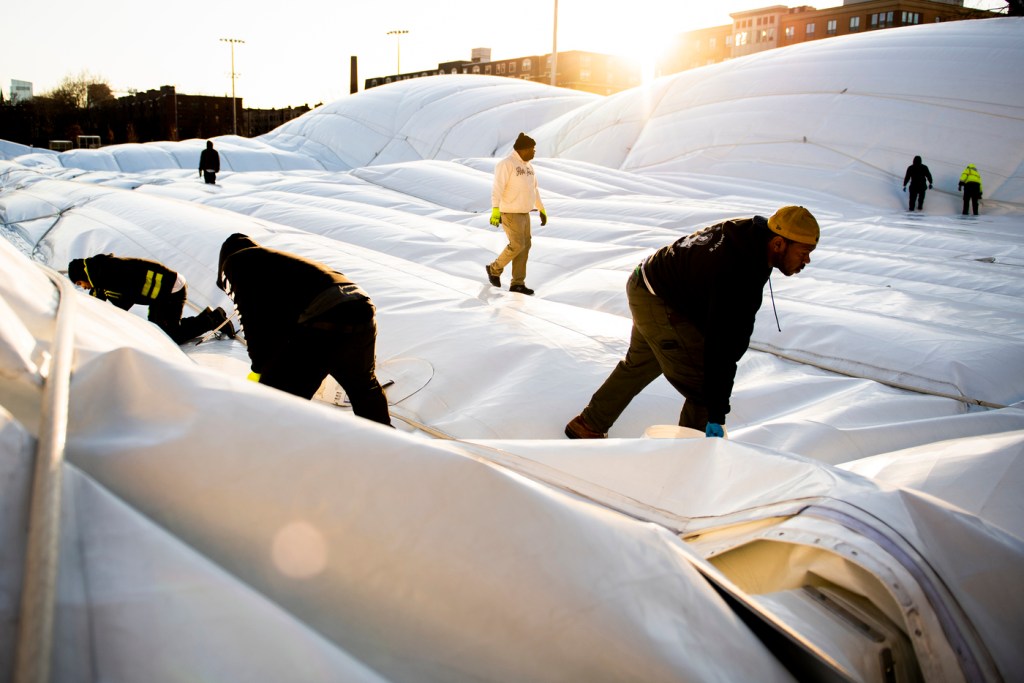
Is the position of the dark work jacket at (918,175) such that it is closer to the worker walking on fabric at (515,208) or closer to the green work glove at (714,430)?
the worker walking on fabric at (515,208)

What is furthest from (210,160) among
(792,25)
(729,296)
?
(792,25)

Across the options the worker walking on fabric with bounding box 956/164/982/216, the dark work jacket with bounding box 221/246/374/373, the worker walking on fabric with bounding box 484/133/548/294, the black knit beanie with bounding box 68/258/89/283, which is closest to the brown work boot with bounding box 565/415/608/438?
the dark work jacket with bounding box 221/246/374/373

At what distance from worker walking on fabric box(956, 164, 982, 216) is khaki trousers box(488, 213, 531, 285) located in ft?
26.3

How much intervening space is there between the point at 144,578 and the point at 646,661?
647mm

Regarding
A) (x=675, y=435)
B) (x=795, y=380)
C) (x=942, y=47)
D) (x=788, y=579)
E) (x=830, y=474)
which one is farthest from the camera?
(x=942, y=47)

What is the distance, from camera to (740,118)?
43.9ft

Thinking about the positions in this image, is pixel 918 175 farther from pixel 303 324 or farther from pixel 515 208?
A: pixel 303 324

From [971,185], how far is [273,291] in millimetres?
10762

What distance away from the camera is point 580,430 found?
326cm

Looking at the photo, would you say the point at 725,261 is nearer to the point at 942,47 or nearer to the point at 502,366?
the point at 502,366

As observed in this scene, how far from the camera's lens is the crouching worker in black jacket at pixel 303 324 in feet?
9.04

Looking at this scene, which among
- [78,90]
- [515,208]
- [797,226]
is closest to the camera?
[797,226]

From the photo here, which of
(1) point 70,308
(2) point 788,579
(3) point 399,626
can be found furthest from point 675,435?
(1) point 70,308

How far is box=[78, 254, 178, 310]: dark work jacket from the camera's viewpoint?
13.7 feet
